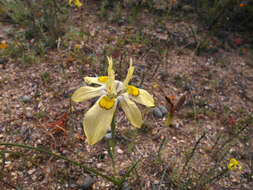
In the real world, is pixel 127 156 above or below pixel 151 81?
below

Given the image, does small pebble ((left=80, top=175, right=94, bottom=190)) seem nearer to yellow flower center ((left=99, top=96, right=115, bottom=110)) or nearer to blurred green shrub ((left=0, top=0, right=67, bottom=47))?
yellow flower center ((left=99, top=96, right=115, bottom=110))

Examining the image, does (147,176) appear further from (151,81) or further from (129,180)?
(151,81)

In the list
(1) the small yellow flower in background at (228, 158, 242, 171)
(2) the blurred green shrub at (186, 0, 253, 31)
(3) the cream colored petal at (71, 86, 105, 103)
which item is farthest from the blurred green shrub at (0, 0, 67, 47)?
(1) the small yellow flower in background at (228, 158, 242, 171)

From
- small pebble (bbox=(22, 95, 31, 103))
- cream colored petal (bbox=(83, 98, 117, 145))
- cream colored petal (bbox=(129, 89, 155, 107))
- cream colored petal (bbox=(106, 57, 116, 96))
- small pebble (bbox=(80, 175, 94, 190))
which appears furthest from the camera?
small pebble (bbox=(22, 95, 31, 103))

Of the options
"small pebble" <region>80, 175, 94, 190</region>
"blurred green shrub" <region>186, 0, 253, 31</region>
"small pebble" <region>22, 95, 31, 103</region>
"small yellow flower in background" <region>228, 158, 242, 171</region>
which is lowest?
"small pebble" <region>80, 175, 94, 190</region>

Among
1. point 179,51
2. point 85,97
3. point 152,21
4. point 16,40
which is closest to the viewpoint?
point 85,97

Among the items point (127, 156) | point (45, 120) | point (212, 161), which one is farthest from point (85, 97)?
point (212, 161)
